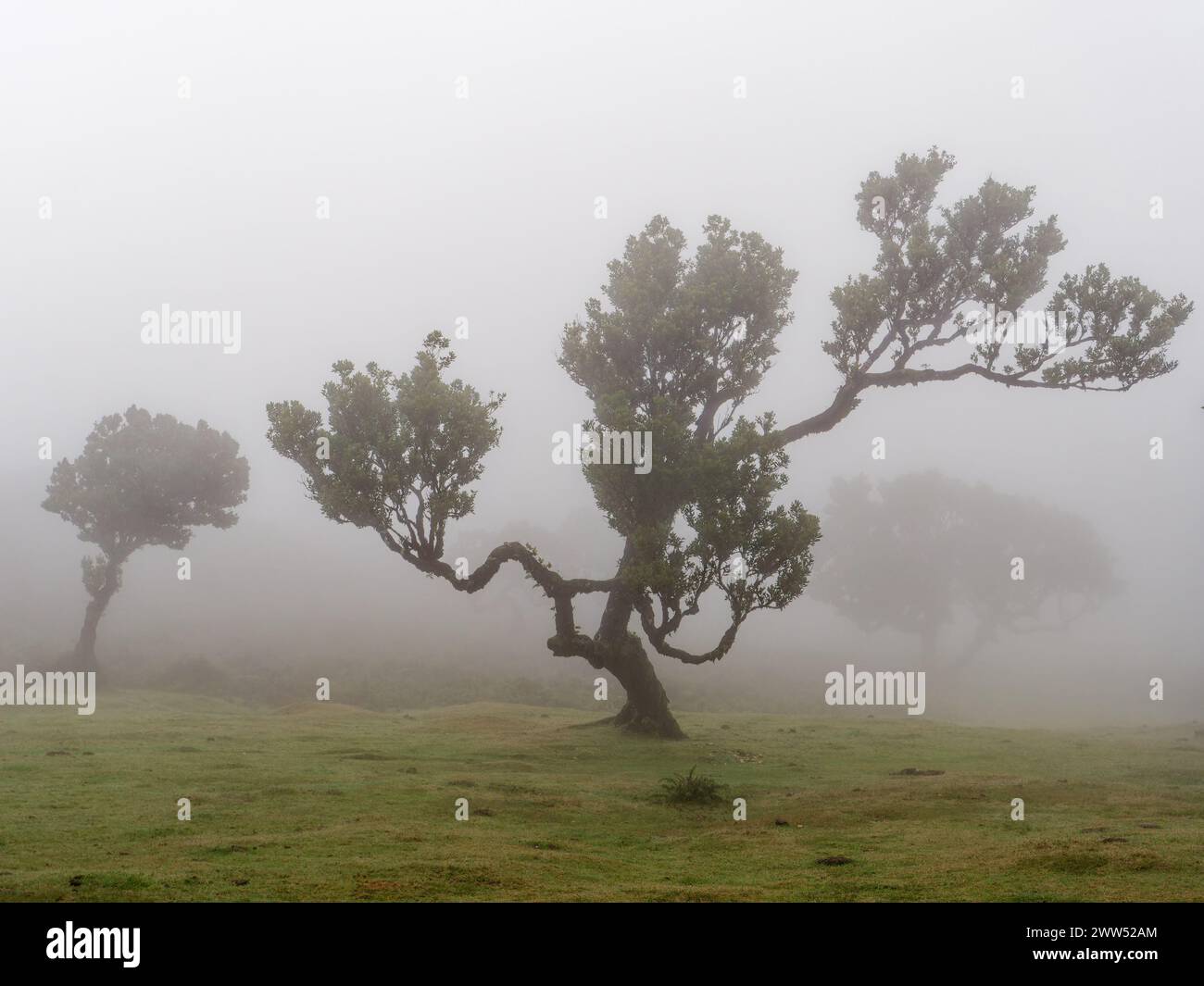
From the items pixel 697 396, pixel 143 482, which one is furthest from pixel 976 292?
pixel 143 482

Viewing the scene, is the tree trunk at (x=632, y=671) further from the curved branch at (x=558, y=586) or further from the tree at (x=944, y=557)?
the tree at (x=944, y=557)

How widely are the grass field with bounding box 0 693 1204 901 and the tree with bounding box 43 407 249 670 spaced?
24.8 meters

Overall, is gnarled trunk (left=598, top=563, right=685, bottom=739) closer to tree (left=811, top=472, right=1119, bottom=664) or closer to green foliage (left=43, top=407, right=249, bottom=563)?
green foliage (left=43, top=407, right=249, bottom=563)

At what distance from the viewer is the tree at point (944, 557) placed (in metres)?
93.9

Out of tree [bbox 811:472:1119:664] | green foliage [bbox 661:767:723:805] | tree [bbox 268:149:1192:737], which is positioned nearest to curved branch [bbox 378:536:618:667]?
tree [bbox 268:149:1192:737]

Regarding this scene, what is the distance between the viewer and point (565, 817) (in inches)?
906

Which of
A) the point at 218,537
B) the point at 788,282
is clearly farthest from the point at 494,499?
the point at 788,282

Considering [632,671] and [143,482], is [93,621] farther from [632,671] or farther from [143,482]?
[632,671]

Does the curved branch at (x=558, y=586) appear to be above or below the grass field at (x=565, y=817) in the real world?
above

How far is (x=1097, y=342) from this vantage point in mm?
35750

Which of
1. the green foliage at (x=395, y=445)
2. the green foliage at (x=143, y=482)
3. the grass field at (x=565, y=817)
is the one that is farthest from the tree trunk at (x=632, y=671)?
the green foliage at (x=143, y=482)

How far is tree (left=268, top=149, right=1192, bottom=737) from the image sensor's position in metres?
33.7

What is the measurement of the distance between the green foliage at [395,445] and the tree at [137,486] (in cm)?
3511

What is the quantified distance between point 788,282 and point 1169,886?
2985cm
